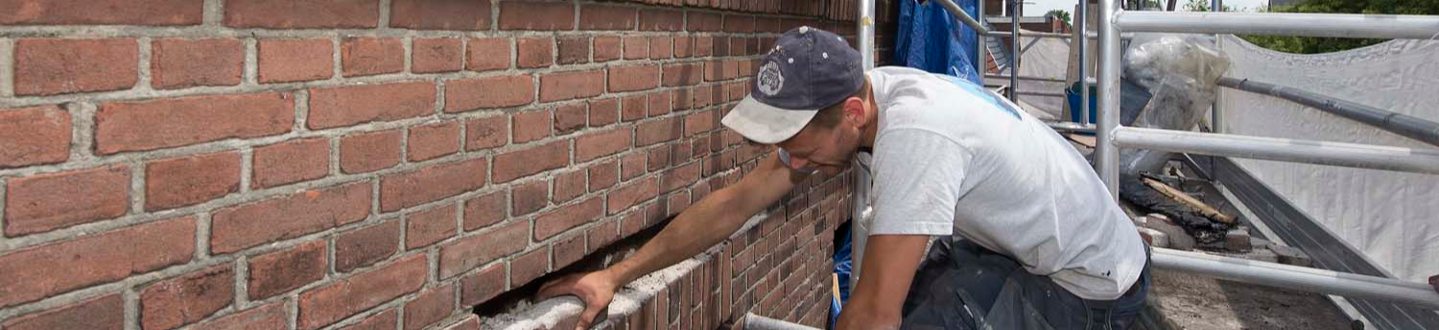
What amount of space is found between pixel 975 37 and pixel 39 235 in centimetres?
620

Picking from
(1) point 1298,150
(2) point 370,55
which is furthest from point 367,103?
(1) point 1298,150

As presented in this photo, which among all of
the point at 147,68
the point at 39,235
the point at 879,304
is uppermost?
the point at 147,68

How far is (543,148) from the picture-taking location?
7.41 feet

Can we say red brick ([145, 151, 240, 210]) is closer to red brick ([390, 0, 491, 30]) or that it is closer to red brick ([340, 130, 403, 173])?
red brick ([340, 130, 403, 173])

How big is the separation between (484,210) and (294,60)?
0.58 metres

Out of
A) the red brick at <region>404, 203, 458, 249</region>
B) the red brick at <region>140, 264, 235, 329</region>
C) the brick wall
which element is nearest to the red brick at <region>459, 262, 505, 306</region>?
the brick wall

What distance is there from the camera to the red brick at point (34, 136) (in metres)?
1.24

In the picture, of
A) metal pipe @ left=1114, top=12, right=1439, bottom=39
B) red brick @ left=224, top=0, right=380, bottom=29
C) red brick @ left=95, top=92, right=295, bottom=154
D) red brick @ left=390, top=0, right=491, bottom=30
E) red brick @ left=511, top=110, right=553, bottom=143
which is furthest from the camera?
metal pipe @ left=1114, top=12, right=1439, bottom=39

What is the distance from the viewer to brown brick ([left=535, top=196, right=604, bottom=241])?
2.29m

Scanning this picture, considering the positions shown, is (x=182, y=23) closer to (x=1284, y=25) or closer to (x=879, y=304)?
(x=879, y=304)

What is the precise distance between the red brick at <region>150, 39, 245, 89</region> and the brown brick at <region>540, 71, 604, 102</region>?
79cm

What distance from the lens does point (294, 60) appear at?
1.59 metres

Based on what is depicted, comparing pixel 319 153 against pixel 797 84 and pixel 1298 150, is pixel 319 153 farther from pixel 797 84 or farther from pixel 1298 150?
pixel 1298 150

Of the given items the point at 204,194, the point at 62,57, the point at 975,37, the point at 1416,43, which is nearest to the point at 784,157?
the point at 204,194
